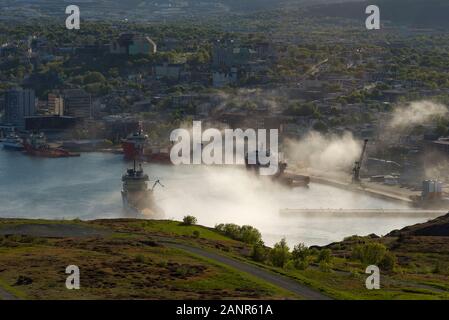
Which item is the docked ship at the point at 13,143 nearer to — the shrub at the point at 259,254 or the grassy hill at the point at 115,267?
the grassy hill at the point at 115,267

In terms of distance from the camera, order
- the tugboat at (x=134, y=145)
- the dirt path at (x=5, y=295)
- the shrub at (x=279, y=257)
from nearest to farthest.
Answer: the dirt path at (x=5, y=295) → the shrub at (x=279, y=257) → the tugboat at (x=134, y=145)
